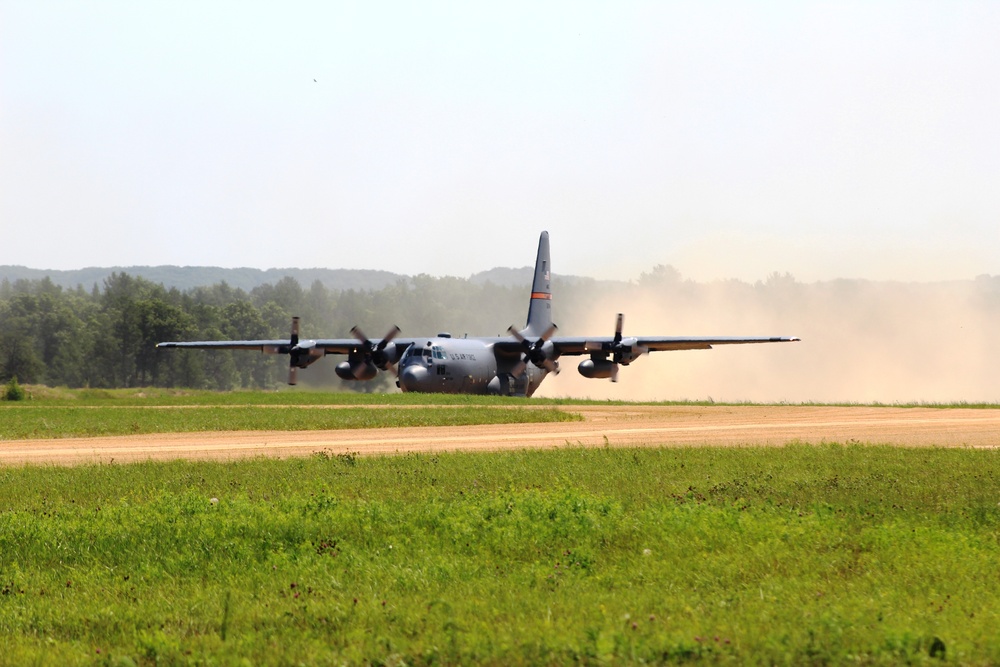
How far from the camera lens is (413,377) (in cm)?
5706

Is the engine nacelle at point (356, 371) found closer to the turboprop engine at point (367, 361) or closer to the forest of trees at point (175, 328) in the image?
the turboprop engine at point (367, 361)

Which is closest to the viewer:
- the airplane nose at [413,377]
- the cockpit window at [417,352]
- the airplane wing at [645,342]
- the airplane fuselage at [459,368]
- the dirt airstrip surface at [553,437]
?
the dirt airstrip surface at [553,437]

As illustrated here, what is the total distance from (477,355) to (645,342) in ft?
31.5

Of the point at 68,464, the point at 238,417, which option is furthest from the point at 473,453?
the point at 238,417

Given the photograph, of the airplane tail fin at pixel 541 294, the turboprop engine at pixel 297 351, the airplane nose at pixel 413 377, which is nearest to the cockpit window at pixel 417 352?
the airplane nose at pixel 413 377

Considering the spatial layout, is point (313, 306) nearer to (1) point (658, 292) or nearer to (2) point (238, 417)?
(1) point (658, 292)

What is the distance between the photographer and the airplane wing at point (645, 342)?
200 feet

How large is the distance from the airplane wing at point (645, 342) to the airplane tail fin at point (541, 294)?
757 cm

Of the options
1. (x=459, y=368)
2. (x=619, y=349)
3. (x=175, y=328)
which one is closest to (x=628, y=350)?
(x=619, y=349)

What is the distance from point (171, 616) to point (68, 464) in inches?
568

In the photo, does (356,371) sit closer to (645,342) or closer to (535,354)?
(535,354)

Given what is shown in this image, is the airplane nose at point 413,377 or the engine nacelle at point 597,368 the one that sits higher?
the engine nacelle at point 597,368

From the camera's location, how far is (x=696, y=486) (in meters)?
19.0

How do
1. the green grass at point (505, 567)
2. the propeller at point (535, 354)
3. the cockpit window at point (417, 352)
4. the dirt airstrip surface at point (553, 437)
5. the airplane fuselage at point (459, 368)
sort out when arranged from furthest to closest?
the propeller at point (535, 354) < the cockpit window at point (417, 352) < the airplane fuselage at point (459, 368) < the dirt airstrip surface at point (553, 437) < the green grass at point (505, 567)
